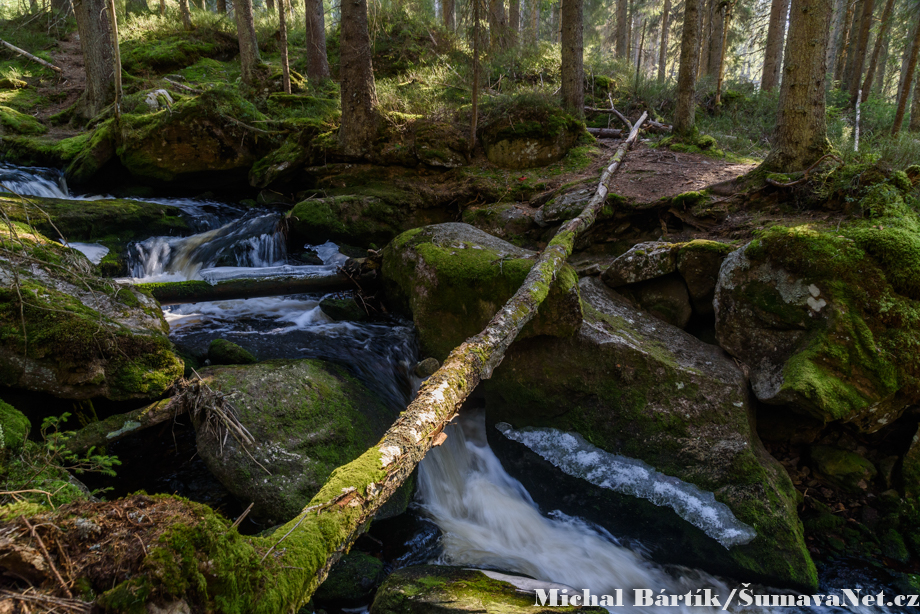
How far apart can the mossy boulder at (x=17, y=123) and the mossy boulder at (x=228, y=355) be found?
11907mm

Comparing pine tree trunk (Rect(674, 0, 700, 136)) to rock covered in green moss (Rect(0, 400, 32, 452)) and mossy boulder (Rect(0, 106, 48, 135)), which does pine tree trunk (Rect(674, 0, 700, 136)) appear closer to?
rock covered in green moss (Rect(0, 400, 32, 452))

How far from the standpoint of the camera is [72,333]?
12.1 ft

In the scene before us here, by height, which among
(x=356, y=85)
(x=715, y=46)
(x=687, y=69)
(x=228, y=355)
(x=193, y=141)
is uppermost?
(x=715, y=46)

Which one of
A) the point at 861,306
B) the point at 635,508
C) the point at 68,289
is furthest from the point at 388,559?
the point at 861,306

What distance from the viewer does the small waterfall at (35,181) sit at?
9422 millimetres

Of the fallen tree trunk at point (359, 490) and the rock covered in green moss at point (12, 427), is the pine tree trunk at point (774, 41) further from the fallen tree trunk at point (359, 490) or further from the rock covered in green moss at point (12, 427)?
the rock covered in green moss at point (12, 427)

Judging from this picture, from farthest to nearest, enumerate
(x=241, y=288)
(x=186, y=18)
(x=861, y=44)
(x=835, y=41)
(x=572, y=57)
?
(x=835, y=41) < (x=186, y=18) < (x=861, y=44) < (x=572, y=57) < (x=241, y=288)

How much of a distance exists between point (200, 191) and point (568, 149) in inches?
354

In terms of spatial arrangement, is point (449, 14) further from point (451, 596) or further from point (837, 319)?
point (451, 596)

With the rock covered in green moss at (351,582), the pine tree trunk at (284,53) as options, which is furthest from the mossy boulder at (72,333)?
the pine tree trunk at (284,53)

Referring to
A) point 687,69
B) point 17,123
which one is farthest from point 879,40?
point 17,123

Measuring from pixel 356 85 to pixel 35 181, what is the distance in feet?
23.7

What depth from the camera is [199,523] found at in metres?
1.46

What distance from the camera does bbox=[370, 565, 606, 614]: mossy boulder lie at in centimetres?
310
